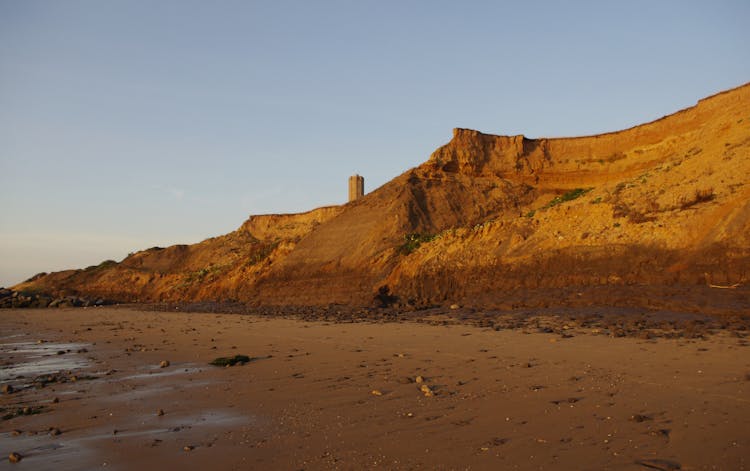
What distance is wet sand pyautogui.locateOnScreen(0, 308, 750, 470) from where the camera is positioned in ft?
14.1

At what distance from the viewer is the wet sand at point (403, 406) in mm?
4289

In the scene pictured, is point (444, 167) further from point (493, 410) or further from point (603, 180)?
point (493, 410)

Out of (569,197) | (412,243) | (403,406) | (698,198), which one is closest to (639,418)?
(403,406)

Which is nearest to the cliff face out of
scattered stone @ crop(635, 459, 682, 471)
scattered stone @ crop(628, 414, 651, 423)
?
scattered stone @ crop(628, 414, 651, 423)

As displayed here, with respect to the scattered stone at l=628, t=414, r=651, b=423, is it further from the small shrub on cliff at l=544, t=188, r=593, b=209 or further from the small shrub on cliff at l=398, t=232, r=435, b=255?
the small shrub on cliff at l=398, t=232, r=435, b=255

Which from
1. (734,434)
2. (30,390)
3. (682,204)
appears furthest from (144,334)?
(682,204)

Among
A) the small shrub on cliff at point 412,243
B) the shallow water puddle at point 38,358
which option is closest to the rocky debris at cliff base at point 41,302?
the small shrub on cliff at point 412,243

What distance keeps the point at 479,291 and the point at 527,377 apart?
12.7 meters

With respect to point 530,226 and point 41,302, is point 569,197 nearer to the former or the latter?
point 530,226

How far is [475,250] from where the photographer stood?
71.7 feet

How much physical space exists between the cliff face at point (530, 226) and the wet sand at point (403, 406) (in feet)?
22.2

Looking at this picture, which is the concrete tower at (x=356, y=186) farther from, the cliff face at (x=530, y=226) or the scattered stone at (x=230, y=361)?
the scattered stone at (x=230, y=361)

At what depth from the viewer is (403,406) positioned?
578 centimetres

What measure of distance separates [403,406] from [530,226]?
16.6 m
